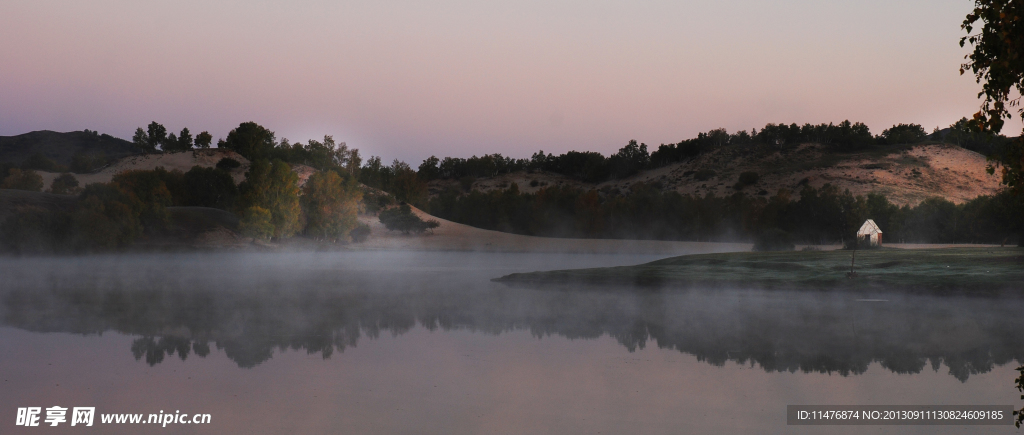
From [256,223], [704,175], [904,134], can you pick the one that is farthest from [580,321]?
[904,134]

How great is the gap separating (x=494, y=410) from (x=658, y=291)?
17.3 meters

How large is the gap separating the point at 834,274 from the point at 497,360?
63.4ft

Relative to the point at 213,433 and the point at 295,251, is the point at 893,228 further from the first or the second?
the point at 213,433

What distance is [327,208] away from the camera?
2744 inches

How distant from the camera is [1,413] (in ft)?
27.6

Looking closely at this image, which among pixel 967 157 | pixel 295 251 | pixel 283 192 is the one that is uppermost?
pixel 967 157

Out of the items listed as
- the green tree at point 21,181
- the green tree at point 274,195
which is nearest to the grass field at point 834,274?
the green tree at point 274,195

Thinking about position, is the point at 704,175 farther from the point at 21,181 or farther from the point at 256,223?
the point at 21,181

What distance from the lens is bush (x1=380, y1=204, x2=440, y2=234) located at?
276 ft

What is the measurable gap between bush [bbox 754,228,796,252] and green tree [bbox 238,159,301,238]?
131 ft

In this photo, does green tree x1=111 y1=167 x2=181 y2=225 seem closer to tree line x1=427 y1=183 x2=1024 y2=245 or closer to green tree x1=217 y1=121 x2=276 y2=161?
tree line x1=427 y1=183 x2=1024 y2=245

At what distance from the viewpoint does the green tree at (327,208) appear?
69.7 m

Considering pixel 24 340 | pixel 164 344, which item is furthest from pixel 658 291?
pixel 24 340

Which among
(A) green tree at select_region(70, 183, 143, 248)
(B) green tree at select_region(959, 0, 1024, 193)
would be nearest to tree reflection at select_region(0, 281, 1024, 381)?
(B) green tree at select_region(959, 0, 1024, 193)
